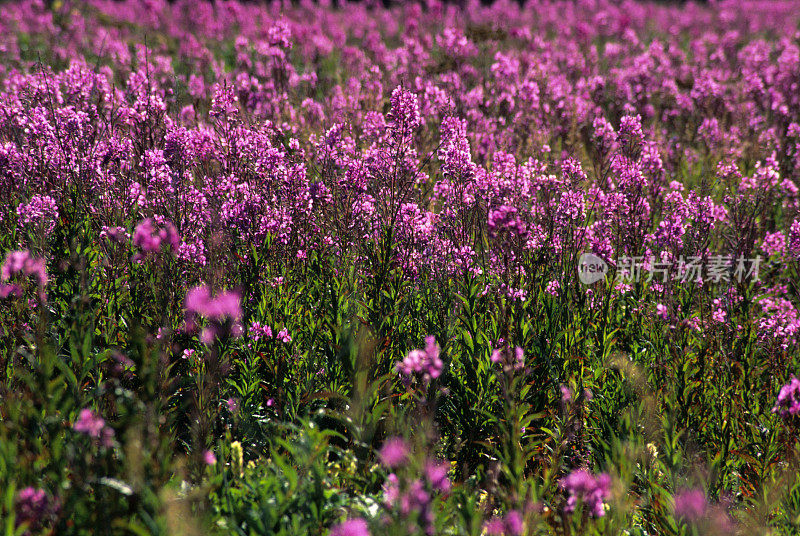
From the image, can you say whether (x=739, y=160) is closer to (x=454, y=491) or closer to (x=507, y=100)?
(x=507, y=100)

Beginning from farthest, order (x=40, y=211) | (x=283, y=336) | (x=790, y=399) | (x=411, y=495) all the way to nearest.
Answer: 1. (x=40, y=211)
2. (x=283, y=336)
3. (x=790, y=399)
4. (x=411, y=495)

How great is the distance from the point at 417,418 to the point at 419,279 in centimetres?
119

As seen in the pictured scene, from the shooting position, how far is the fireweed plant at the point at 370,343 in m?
2.25

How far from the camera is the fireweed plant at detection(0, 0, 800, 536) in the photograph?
7.38 ft

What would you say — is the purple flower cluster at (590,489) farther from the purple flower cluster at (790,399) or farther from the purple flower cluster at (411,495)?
the purple flower cluster at (790,399)

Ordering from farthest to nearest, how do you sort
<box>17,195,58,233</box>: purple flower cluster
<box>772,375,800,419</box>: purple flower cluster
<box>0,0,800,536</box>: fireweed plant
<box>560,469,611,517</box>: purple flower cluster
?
<box>17,195,58,233</box>: purple flower cluster
<box>772,375,800,419</box>: purple flower cluster
<box>0,0,800,536</box>: fireweed plant
<box>560,469,611,517</box>: purple flower cluster

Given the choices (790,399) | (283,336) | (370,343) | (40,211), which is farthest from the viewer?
(40,211)

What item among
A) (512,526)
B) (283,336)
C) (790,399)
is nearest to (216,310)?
(283,336)

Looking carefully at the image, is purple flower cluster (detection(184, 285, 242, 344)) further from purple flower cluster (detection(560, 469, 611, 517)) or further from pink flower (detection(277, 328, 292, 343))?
purple flower cluster (detection(560, 469, 611, 517))

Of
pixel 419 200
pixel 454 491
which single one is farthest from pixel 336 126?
pixel 454 491

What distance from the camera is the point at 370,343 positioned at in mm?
2912

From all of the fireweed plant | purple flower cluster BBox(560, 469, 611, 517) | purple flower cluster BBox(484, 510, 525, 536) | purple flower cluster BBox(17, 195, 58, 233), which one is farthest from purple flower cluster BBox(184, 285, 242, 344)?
purple flower cluster BBox(560, 469, 611, 517)

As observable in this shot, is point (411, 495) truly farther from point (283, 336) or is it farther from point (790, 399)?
point (790, 399)

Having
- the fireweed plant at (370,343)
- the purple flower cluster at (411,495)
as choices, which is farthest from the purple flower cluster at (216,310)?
the purple flower cluster at (411,495)
